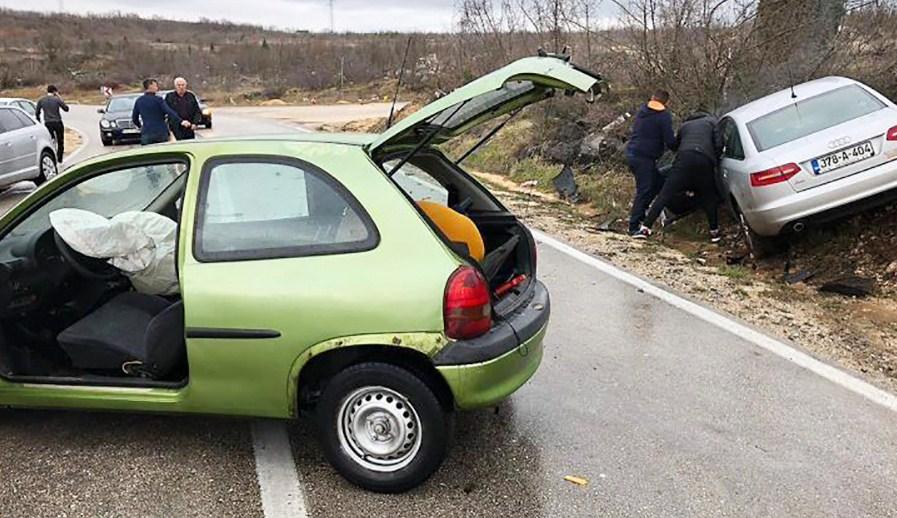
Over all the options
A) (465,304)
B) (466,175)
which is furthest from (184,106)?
(465,304)

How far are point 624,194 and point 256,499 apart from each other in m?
8.67

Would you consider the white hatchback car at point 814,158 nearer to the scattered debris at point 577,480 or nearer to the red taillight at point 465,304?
the scattered debris at point 577,480

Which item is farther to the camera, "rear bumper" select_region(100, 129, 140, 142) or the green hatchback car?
"rear bumper" select_region(100, 129, 140, 142)

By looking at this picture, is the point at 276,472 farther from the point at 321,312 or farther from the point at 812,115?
the point at 812,115

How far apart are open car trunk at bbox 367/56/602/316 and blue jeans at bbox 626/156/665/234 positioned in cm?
509

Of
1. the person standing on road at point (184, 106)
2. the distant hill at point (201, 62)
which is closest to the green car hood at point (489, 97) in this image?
the person standing on road at point (184, 106)

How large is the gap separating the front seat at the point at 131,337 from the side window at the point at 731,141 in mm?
5824

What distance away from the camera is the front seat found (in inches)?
140

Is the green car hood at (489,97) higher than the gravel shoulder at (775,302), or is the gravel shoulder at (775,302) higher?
the green car hood at (489,97)

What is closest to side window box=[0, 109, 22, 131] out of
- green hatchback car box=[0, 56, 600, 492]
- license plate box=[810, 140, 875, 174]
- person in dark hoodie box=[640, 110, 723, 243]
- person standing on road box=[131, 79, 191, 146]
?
person standing on road box=[131, 79, 191, 146]

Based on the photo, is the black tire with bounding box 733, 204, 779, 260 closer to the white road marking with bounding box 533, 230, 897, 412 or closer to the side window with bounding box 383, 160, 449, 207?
the white road marking with bounding box 533, 230, 897, 412

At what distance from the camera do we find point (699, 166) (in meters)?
8.30

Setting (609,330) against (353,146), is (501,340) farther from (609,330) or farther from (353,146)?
(609,330)

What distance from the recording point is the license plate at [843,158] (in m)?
6.45
